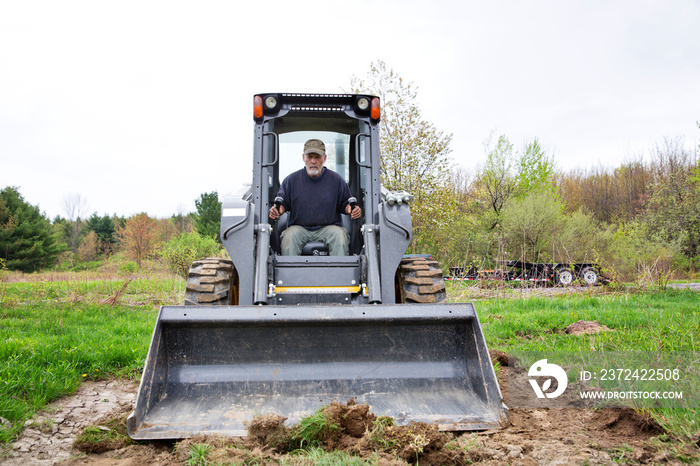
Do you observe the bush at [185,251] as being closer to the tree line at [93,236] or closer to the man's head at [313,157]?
the tree line at [93,236]

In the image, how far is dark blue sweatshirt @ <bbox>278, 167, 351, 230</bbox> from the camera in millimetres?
4566

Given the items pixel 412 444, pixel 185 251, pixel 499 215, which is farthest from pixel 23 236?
pixel 412 444

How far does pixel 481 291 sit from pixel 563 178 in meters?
31.5

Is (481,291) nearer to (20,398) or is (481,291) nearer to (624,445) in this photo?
(624,445)

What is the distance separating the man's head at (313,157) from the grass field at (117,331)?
2416mm

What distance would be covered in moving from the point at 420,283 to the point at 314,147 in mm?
1751

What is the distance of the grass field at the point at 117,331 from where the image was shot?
3.32 m

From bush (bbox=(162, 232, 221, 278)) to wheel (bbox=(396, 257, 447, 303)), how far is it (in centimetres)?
831

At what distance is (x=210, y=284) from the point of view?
3768mm

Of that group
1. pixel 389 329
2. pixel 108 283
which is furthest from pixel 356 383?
pixel 108 283

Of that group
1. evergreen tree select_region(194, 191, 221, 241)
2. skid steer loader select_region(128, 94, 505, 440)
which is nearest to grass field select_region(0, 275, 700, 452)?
skid steer loader select_region(128, 94, 505, 440)

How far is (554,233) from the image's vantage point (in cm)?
2067

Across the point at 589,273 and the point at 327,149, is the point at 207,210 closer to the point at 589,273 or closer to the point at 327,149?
the point at 589,273

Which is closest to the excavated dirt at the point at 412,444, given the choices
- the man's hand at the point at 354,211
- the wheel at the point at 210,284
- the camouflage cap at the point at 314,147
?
the wheel at the point at 210,284
